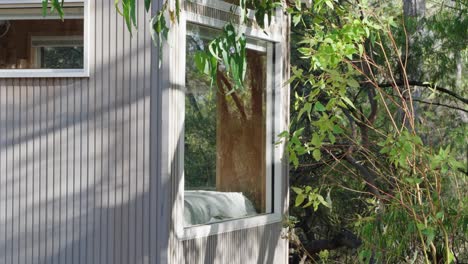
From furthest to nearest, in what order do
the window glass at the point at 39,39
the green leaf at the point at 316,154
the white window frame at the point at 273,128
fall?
the white window frame at the point at 273,128, the window glass at the point at 39,39, the green leaf at the point at 316,154

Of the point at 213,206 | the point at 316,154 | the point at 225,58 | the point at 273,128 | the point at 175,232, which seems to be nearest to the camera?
the point at 225,58

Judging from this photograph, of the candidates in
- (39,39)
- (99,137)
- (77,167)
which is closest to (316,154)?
(99,137)

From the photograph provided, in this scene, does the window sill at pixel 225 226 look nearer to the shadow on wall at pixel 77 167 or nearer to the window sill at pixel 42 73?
the shadow on wall at pixel 77 167

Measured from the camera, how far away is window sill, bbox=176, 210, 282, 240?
211 inches

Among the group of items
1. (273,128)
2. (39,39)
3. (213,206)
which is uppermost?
(39,39)


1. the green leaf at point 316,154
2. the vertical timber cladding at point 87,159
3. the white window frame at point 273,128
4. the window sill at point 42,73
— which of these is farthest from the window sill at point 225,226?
the window sill at point 42,73

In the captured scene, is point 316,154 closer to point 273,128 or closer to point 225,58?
point 273,128

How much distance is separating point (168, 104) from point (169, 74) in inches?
7.1

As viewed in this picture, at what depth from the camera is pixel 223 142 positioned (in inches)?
229

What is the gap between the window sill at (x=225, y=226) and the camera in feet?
17.6

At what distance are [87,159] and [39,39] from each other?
0.80m

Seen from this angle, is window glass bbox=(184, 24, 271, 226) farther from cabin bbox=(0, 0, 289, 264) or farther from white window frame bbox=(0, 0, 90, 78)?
white window frame bbox=(0, 0, 90, 78)

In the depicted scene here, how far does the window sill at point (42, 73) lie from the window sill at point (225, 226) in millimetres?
1143

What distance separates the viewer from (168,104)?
520 centimetres
